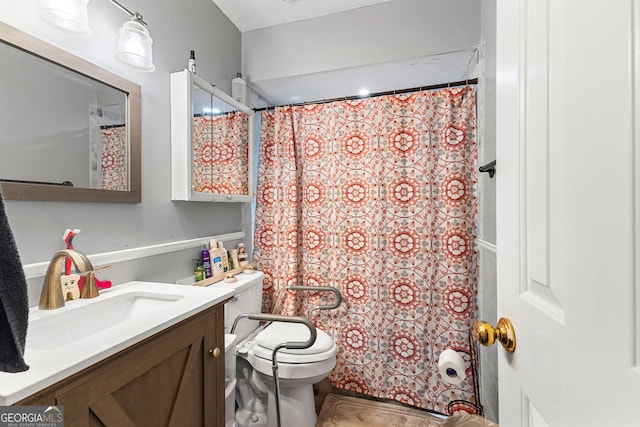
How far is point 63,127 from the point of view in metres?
0.99

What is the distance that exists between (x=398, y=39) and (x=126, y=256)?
1.86 m

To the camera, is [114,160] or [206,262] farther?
[206,262]

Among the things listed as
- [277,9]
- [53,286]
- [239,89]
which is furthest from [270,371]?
[277,9]

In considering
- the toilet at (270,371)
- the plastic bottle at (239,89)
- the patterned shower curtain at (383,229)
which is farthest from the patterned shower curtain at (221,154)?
the toilet at (270,371)

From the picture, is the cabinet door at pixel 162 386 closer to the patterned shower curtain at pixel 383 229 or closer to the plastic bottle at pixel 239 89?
the patterned shower curtain at pixel 383 229

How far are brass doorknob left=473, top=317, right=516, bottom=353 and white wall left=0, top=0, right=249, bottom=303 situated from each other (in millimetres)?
1277

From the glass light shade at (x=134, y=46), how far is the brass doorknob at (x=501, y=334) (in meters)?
1.45

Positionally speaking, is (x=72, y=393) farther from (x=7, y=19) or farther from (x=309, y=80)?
(x=309, y=80)

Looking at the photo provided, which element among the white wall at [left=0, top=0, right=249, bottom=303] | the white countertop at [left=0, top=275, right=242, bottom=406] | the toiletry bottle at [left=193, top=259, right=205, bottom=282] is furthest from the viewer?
the toiletry bottle at [left=193, top=259, right=205, bottom=282]

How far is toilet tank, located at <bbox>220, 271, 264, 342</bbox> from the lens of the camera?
1488mm

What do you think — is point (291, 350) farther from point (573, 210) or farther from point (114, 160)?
point (573, 210)

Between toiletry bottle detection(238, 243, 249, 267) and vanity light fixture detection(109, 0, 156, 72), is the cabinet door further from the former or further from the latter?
vanity light fixture detection(109, 0, 156, 72)

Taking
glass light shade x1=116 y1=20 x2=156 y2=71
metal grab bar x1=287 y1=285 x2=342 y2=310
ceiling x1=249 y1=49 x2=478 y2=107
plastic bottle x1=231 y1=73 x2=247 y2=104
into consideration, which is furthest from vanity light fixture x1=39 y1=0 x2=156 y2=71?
metal grab bar x1=287 y1=285 x2=342 y2=310

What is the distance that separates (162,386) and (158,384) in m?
0.02
